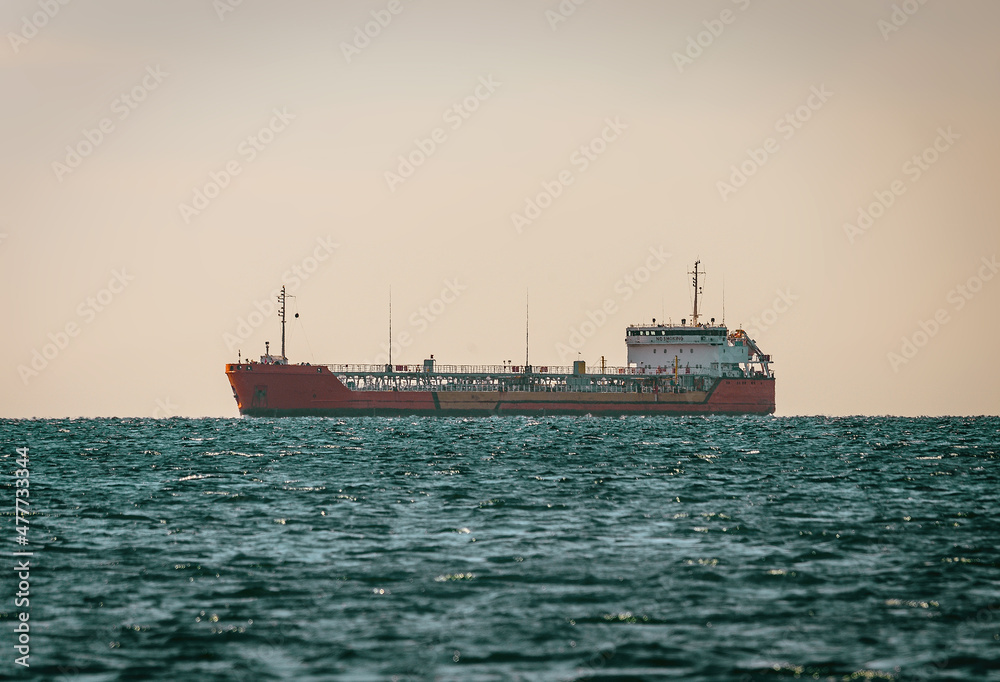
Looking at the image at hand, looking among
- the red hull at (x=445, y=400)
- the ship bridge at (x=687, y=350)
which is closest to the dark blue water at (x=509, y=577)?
the red hull at (x=445, y=400)

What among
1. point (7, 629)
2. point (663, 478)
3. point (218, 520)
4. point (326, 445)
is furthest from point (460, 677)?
point (326, 445)

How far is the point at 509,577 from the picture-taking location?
55.8 feet

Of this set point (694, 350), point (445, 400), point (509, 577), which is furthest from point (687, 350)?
point (509, 577)

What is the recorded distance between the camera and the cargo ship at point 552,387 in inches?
4063

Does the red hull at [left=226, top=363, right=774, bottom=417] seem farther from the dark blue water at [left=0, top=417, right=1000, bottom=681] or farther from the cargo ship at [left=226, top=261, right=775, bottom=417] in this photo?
the dark blue water at [left=0, top=417, right=1000, bottom=681]

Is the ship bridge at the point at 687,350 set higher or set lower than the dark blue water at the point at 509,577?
higher

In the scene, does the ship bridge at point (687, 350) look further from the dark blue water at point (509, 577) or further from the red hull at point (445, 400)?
the dark blue water at point (509, 577)

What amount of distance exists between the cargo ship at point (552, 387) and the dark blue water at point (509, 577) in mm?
67492

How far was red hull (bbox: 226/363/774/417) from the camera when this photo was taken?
102 metres

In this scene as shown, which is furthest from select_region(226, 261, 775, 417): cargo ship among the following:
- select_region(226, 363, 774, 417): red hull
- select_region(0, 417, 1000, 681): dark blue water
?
select_region(0, 417, 1000, 681): dark blue water

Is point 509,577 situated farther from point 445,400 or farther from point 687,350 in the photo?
point 687,350

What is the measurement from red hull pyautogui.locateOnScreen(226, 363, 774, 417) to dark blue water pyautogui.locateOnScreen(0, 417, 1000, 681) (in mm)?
66526

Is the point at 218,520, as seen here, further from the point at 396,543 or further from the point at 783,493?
the point at 783,493

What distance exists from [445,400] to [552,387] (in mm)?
11474
